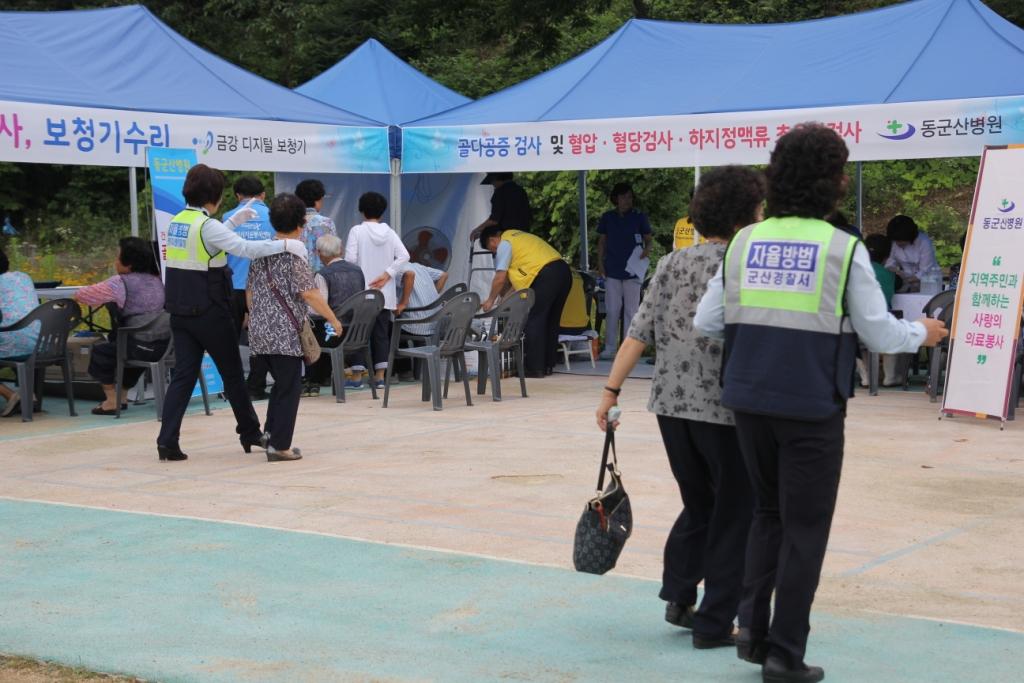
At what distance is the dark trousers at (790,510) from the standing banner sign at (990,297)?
598cm

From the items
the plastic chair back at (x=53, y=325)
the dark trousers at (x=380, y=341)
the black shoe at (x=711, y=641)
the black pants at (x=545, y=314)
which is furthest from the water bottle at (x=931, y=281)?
the black shoe at (x=711, y=641)

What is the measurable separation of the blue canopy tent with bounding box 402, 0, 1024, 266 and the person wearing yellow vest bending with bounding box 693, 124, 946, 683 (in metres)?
6.97

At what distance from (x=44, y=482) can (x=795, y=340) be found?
5.16 meters

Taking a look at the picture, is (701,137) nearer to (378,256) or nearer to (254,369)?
(378,256)

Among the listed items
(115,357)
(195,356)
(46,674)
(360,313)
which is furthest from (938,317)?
(46,674)

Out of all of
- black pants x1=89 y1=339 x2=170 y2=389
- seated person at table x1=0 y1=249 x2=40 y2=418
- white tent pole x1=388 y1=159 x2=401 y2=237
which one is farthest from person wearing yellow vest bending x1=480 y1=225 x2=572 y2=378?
seated person at table x1=0 y1=249 x2=40 y2=418

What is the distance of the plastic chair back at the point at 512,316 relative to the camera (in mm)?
11305

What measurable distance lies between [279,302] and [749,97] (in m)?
5.24

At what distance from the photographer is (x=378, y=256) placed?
11906mm

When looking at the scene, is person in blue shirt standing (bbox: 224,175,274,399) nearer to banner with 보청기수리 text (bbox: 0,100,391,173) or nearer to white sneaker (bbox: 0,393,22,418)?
banner with 보청기수리 text (bbox: 0,100,391,173)

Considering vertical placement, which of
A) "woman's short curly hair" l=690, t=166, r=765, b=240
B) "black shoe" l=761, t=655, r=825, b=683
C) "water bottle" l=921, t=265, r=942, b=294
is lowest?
"black shoe" l=761, t=655, r=825, b=683

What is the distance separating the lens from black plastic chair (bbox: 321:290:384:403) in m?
11.2

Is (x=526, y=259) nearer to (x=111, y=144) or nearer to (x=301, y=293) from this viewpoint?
(x=111, y=144)

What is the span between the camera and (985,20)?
1202 centimetres
